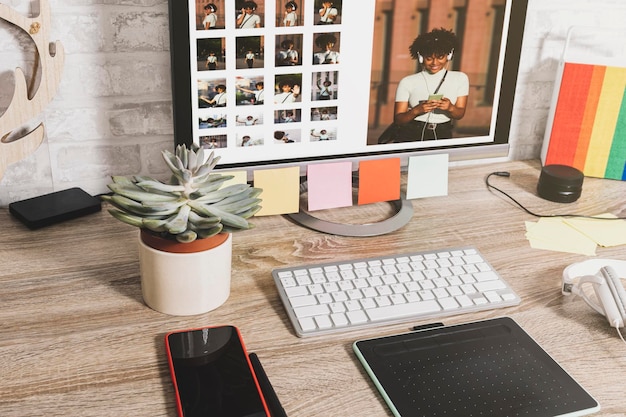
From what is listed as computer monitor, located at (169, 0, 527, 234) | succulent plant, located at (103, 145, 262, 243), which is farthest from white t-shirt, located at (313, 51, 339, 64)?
succulent plant, located at (103, 145, 262, 243)

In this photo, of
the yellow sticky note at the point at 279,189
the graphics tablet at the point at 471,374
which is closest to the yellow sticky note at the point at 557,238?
the graphics tablet at the point at 471,374

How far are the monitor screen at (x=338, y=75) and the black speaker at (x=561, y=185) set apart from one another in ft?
0.61

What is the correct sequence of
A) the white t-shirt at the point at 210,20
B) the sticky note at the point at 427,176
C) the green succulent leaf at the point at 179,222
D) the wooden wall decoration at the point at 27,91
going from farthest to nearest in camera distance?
the sticky note at the point at 427,176
the wooden wall decoration at the point at 27,91
the white t-shirt at the point at 210,20
the green succulent leaf at the point at 179,222

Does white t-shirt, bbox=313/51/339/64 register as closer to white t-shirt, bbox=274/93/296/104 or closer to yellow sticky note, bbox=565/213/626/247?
white t-shirt, bbox=274/93/296/104

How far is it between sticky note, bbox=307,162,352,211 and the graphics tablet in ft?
1.05

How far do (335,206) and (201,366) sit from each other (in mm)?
425

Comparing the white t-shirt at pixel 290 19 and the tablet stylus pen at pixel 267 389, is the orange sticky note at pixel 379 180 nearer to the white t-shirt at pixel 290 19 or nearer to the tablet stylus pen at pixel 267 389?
the white t-shirt at pixel 290 19

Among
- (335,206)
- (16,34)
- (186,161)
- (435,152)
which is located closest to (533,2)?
(435,152)

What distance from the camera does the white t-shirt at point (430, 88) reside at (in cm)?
99

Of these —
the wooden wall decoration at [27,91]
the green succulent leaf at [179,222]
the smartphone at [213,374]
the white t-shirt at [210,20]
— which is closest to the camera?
the smartphone at [213,374]

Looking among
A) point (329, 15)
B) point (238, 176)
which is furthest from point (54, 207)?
point (329, 15)

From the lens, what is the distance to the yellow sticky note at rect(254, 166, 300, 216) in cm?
101

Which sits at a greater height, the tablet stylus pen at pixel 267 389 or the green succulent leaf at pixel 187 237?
the green succulent leaf at pixel 187 237

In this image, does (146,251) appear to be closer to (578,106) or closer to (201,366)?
(201,366)
